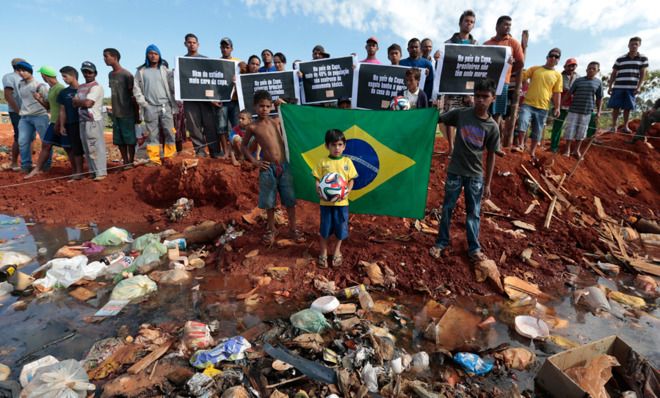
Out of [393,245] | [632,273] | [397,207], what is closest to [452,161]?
[397,207]

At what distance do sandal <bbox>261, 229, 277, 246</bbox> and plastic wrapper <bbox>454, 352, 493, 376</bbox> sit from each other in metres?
2.62

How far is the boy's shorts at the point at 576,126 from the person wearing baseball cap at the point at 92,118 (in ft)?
31.7

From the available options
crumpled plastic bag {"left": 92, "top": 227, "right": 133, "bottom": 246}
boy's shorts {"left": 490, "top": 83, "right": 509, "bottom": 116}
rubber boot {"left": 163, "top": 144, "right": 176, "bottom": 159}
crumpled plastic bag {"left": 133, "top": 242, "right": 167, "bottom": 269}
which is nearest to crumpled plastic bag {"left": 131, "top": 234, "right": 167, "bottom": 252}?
crumpled plastic bag {"left": 133, "top": 242, "right": 167, "bottom": 269}

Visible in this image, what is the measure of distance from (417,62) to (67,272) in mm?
6213

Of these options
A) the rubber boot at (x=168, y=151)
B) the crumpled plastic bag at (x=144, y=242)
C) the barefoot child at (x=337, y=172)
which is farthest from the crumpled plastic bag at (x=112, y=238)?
the barefoot child at (x=337, y=172)

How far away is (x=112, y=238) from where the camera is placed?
4.96m

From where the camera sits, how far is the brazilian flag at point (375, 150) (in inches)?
162

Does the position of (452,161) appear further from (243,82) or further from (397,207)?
(243,82)

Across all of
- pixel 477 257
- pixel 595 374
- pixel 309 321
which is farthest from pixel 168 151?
pixel 595 374

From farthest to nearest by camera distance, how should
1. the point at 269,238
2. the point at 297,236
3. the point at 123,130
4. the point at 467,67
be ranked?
the point at 123,130
the point at 467,67
the point at 297,236
the point at 269,238

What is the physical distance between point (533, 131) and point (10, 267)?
8.68m

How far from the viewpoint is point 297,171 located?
4.54 m

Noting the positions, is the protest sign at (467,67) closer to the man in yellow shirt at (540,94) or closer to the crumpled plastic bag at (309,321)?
the man in yellow shirt at (540,94)

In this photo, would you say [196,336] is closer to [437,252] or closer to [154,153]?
[437,252]
